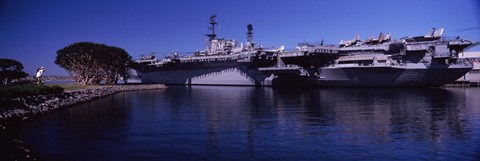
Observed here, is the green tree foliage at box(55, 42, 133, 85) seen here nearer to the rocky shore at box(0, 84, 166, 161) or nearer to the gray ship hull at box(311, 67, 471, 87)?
the rocky shore at box(0, 84, 166, 161)

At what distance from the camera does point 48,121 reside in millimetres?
17531

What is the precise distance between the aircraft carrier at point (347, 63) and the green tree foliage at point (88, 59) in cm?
951

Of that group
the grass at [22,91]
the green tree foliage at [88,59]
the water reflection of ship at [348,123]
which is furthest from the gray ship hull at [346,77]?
the grass at [22,91]

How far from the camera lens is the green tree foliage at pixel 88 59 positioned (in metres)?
53.1

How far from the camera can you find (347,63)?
4566cm

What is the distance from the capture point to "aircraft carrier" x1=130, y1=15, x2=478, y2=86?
1625 inches

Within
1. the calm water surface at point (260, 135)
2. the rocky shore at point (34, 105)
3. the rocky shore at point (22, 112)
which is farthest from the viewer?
the rocky shore at point (34, 105)

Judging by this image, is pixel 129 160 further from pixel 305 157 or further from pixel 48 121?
pixel 48 121

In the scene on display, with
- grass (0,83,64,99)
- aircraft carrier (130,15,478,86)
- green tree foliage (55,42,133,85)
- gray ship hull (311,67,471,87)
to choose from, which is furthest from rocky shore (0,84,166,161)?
gray ship hull (311,67,471,87)

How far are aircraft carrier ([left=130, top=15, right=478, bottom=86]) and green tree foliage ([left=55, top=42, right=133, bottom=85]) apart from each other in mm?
9508

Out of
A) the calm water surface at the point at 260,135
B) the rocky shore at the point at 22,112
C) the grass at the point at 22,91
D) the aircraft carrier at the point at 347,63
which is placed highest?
the aircraft carrier at the point at 347,63

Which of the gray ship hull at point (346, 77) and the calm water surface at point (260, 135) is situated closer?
the calm water surface at point (260, 135)

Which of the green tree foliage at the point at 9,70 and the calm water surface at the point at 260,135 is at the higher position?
the green tree foliage at the point at 9,70

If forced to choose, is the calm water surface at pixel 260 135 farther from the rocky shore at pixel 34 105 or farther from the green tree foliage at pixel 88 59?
the green tree foliage at pixel 88 59
